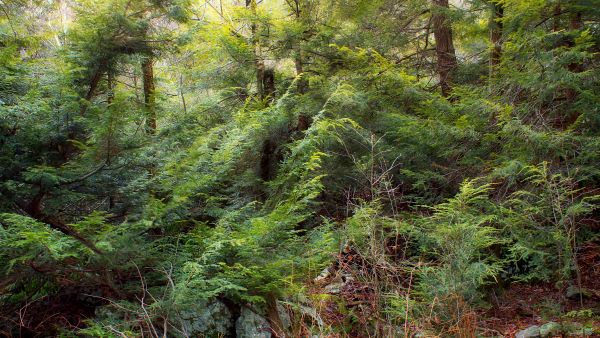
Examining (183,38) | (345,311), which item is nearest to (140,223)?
(345,311)

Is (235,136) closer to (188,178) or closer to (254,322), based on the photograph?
(188,178)

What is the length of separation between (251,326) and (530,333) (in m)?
3.58

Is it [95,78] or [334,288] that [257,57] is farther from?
[334,288]

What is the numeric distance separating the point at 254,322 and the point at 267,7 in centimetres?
681

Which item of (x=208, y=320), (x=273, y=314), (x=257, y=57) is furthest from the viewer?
(x=257, y=57)

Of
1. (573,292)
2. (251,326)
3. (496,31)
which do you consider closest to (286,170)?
(251,326)

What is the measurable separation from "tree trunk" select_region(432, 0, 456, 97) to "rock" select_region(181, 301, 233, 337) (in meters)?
6.56

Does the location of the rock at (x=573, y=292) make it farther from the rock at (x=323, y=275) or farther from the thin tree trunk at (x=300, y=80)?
the thin tree trunk at (x=300, y=80)

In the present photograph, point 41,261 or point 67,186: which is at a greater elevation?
point 67,186

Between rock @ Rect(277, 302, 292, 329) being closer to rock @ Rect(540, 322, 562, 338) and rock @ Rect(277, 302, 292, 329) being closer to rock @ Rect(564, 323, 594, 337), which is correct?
rock @ Rect(540, 322, 562, 338)

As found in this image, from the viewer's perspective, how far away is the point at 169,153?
5.39 meters

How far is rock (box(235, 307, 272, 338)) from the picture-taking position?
4.71m

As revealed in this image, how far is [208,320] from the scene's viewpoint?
15.2ft

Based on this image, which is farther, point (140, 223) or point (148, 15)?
point (148, 15)
